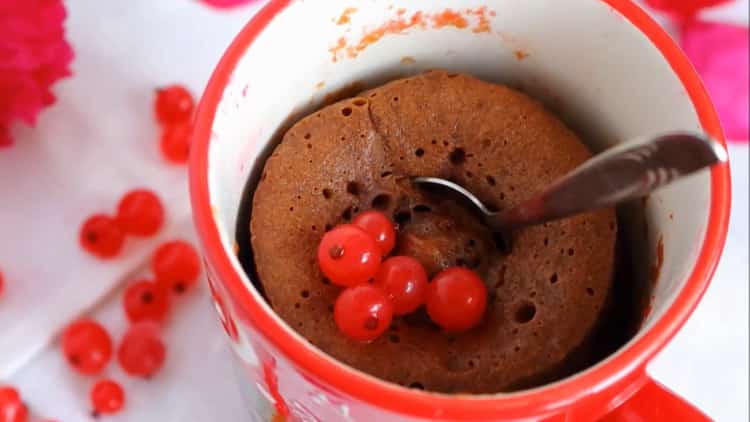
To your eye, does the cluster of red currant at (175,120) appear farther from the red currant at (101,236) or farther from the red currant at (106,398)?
the red currant at (106,398)

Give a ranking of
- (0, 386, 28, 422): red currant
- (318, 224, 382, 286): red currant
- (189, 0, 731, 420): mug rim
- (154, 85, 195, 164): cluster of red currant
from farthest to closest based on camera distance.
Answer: (154, 85, 195, 164): cluster of red currant < (0, 386, 28, 422): red currant < (318, 224, 382, 286): red currant < (189, 0, 731, 420): mug rim

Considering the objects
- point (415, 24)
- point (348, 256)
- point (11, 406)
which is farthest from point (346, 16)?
point (11, 406)

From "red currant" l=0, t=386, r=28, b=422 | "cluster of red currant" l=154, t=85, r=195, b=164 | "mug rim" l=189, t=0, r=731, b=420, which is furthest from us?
"cluster of red currant" l=154, t=85, r=195, b=164

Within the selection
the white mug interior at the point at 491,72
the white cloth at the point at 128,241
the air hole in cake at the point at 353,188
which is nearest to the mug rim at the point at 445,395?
the white mug interior at the point at 491,72

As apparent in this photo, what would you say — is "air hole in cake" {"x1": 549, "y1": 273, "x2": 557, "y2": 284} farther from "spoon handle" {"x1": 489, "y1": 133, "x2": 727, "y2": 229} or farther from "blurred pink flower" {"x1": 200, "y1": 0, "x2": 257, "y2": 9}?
"blurred pink flower" {"x1": 200, "y1": 0, "x2": 257, "y2": 9}

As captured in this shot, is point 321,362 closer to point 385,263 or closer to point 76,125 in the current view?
point 385,263

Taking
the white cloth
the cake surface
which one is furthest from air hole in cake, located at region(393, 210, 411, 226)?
the white cloth
